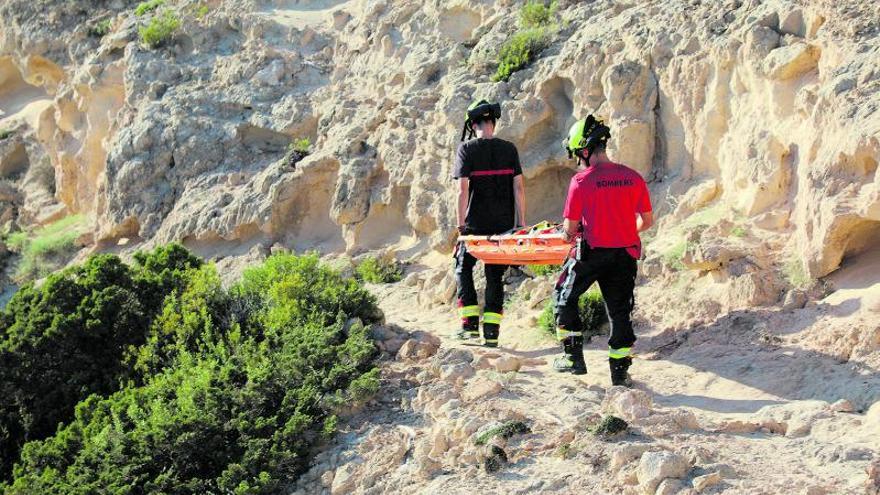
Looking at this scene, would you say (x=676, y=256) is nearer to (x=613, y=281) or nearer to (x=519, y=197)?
(x=519, y=197)

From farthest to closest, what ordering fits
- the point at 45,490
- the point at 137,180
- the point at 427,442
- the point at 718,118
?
the point at 137,180, the point at 718,118, the point at 45,490, the point at 427,442

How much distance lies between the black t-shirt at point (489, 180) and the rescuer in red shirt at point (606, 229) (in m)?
1.19

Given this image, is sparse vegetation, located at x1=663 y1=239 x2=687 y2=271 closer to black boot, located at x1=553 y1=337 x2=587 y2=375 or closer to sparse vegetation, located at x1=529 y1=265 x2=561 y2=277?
sparse vegetation, located at x1=529 y1=265 x2=561 y2=277

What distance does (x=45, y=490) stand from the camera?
7.37m

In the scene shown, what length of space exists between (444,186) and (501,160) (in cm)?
298

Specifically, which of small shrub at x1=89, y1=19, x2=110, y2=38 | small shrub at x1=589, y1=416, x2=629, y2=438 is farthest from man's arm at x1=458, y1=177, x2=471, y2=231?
small shrub at x1=89, y1=19, x2=110, y2=38

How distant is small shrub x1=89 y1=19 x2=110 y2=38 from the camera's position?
57.1ft

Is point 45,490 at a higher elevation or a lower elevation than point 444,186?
lower

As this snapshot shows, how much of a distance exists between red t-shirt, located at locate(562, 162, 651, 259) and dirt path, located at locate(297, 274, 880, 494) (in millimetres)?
1029

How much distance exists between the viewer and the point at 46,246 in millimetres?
15961

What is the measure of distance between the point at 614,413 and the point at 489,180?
2.50m

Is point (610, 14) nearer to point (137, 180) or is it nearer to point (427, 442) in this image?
point (427, 442)

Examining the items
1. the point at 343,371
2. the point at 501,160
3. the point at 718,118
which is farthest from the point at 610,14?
the point at 343,371

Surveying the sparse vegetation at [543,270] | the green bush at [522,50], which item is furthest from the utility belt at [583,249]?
the green bush at [522,50]
